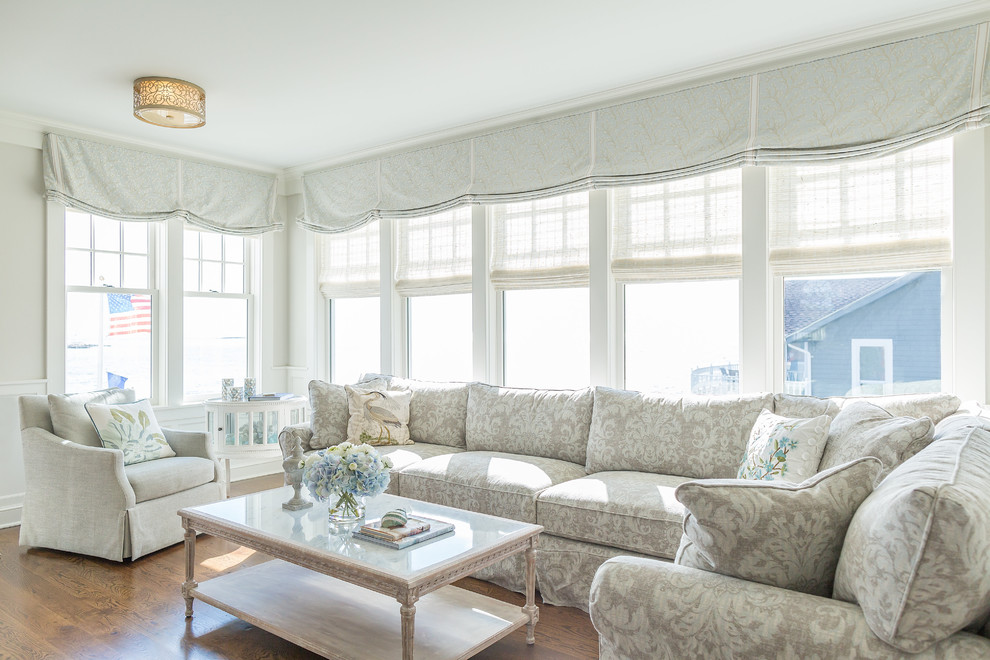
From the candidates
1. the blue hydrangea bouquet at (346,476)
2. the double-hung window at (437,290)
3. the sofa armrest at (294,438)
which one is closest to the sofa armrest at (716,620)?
the blue hydrangea bouquet at (346,476)

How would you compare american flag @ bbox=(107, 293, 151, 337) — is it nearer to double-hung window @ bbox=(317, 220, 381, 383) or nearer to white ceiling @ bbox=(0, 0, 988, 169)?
white ceiling @ bbox=(0, 0, 988, 169)

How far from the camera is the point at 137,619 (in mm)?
2803

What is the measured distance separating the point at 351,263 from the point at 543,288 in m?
1.90

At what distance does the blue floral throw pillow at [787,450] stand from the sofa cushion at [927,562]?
46.9 inches

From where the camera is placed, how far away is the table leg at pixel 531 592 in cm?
251

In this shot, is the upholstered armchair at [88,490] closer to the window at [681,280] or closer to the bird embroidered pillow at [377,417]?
the bird embroidered pillow at [377,417]

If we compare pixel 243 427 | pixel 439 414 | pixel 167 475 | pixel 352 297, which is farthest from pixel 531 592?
pixel 352 297

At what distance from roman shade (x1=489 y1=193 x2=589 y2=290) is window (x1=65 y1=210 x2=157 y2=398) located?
105 inches

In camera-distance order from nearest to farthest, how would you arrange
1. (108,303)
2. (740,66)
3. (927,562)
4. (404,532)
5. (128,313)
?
(927,562), (404,532), (740,66), (108,303), (128,313)

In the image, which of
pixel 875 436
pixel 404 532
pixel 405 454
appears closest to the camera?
pixel 875 436

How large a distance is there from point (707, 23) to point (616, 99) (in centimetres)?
92

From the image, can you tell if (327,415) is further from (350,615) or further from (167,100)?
(167,100)

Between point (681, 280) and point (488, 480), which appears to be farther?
point (681, 280)

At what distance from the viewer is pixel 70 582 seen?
3221mm
